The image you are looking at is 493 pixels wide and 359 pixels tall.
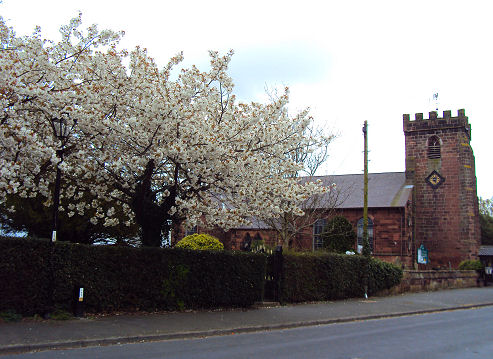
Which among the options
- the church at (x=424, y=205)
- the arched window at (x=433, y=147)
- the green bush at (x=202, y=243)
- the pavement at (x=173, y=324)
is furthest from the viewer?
the arched window at (x=433, y=147)

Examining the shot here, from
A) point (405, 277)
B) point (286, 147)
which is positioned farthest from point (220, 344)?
point (405, 277)

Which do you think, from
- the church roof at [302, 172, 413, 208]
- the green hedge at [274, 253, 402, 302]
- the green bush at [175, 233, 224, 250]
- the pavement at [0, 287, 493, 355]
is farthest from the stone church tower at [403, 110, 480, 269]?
the green bush at [175, 233, 224, 250]

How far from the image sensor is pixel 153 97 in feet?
41.9

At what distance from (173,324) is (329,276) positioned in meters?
10.1

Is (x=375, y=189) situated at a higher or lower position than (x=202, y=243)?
higher

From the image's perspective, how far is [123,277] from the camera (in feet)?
44.4

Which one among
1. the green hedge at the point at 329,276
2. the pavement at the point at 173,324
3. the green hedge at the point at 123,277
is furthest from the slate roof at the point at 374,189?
the green hedge at the point at 123,277

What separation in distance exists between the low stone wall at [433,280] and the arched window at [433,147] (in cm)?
1099

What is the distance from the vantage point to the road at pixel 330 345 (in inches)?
342

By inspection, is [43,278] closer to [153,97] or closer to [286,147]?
[153,97]

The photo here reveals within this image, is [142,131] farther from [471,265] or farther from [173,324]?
[471,265]

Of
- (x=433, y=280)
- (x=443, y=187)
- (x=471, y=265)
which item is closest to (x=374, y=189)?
(x=443, y=187)

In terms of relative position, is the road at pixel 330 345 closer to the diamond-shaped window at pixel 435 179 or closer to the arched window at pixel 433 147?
the diamond-shaped window at pixel 435 179

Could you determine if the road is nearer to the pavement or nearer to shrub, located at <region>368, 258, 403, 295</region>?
the pavement
